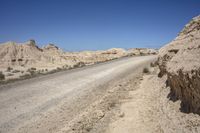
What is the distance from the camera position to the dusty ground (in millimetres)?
6539

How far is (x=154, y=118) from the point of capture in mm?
8227

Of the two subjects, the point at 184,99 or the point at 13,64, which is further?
the point at 13,64

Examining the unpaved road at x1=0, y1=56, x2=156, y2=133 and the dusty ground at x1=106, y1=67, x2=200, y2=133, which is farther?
the unpaved road at x1=0, y1=56, x2=156, y2=133

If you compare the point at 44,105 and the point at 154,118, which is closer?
the point at 154,118

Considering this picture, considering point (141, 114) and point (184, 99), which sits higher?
point (184, 99)

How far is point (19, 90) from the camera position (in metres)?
14.4

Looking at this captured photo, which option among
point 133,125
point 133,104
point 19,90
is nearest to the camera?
point 133,125

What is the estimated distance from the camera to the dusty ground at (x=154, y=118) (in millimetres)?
6539

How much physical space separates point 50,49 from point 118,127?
64971 mm

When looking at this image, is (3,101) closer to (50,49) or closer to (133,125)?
(133,125)

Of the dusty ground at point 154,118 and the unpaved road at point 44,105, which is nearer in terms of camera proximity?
the dusty ground at point 154,118

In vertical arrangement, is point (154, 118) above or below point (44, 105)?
above

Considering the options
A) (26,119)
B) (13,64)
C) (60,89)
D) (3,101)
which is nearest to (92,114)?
(26,119)

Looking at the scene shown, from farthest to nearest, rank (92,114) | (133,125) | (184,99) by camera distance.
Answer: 1. (92,114)
2. (133,125)
3. (184,99)
